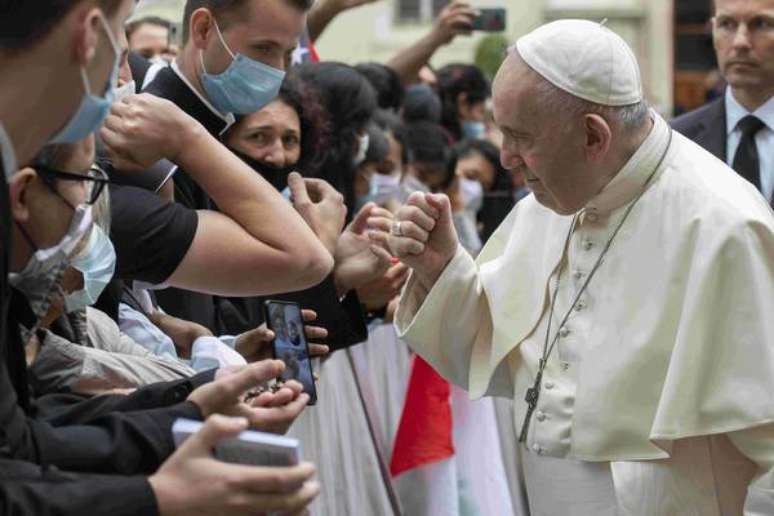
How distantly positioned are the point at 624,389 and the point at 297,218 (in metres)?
0.89

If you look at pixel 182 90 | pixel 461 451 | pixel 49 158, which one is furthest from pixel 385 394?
pixel 49 158

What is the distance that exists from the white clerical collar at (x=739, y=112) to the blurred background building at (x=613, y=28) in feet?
67.0

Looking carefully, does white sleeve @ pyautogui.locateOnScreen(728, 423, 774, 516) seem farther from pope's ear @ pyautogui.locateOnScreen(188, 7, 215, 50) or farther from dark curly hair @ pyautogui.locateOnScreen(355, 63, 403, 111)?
dark curly hair @ pyautogui.locateOnScreen(355, 63, 403, 111)

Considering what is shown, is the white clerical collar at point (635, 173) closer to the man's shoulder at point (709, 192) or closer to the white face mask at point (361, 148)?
the man's shoulder at point (709, 192)

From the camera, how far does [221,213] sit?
12.5 ft

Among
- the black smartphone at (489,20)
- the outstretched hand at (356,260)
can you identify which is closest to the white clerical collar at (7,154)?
the outstretched hand at (356,260)

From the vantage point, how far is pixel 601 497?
4.28 m

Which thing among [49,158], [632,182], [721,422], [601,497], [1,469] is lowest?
[601,497]

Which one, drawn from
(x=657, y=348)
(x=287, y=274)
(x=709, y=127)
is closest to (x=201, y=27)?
(x=287, y=274)

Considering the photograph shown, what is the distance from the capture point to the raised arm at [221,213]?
145 inches

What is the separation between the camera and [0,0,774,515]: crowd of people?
270cm

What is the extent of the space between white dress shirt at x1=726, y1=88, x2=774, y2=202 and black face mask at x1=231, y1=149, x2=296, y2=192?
1.81m

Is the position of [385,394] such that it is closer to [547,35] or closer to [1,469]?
[547,35]

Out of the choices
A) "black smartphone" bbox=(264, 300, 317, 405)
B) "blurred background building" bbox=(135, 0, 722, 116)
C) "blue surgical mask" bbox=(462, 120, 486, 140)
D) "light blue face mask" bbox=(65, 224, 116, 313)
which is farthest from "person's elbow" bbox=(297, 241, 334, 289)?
"blurred background building" bbox=(135, 0, 722, 116)
